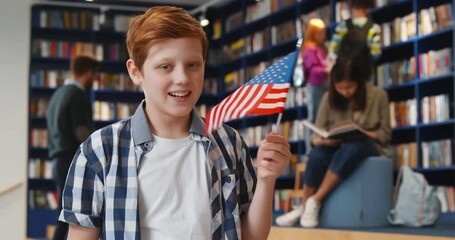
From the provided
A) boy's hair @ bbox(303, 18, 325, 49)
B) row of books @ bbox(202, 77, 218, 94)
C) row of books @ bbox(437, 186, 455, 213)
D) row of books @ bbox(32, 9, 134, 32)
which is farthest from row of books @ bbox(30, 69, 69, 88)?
row of books @ bbox(437, 186, 455, 213)

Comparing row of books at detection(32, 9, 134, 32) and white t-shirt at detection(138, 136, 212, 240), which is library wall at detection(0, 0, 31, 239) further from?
row of books at detection(32, 9, 134, 32)

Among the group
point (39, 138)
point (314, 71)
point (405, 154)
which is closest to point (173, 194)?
point (314, 71)

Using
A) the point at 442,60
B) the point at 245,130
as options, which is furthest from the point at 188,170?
the point at 245,130

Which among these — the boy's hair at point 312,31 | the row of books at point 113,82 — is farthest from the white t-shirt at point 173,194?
the row of books at point 113,82

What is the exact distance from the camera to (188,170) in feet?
4.56

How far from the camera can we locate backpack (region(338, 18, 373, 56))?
516 cm

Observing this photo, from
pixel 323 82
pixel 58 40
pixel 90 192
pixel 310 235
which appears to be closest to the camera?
pixel 90 192

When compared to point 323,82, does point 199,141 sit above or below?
below

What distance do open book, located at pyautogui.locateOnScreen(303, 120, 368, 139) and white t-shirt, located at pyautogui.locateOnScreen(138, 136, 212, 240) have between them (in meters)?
3.08

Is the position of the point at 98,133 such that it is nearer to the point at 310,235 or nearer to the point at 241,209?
the point at 241,209

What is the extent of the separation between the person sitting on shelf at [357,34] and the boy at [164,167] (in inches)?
151

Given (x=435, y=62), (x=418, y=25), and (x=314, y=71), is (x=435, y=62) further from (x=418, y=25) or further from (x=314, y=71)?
(x=314, y=71)

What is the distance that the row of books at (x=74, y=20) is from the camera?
1004cm

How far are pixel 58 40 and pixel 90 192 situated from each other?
897cm
